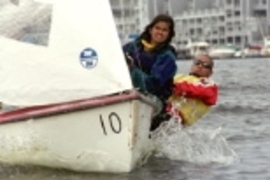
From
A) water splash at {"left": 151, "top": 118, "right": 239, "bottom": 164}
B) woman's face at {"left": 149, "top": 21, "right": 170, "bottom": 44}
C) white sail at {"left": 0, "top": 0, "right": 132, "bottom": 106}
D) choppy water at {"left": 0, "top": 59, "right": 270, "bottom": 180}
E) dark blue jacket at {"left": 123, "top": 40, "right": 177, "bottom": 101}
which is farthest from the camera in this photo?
water splash at {"left": 151, "top": 118, "right": 239, "bottom": 164}

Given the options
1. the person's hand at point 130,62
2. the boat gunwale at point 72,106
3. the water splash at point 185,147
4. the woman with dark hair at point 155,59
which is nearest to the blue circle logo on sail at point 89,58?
the boat gunwale at point 72,106

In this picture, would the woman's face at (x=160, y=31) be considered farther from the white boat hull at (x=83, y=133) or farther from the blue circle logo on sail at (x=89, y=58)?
the blue circle logo on sail at (x=89, y=58)

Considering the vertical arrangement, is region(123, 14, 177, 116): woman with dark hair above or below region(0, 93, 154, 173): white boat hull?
above

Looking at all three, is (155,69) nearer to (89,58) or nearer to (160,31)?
(160,31)

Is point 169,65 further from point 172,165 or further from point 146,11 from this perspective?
point 146,11

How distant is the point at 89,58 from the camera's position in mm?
8180

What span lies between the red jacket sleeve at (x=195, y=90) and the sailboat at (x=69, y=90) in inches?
33.6

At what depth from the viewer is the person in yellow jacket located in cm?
948

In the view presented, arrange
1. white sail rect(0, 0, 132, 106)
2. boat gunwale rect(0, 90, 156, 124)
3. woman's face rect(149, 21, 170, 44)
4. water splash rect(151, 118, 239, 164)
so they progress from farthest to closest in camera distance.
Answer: water splash rect(151, 118, 239, 164)
woman's face rect(149, 21, 170, 44)
white sail rect(0, 0, 132, 106)
boat gunwale rect(0, 90, 156, 124)

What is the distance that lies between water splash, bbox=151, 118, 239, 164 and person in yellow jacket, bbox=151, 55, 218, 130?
103 millimetres

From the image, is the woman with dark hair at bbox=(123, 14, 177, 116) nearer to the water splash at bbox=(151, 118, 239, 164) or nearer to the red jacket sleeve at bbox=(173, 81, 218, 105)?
the red jacket sleeve at bbox=(173, 81, 218, 105)

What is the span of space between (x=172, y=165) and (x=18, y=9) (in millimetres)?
2305

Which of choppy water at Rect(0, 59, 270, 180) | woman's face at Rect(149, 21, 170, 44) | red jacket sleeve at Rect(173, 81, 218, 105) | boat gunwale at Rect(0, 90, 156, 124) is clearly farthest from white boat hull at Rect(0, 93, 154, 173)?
red jacket sleeve at Rect(173, 81, 218, 105)

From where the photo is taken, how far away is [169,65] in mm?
8898
